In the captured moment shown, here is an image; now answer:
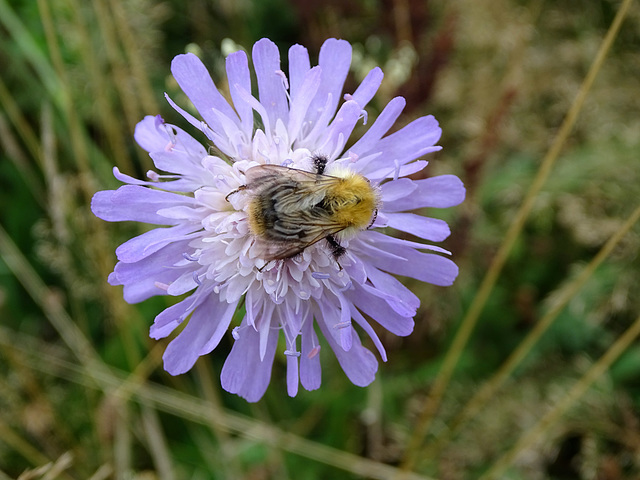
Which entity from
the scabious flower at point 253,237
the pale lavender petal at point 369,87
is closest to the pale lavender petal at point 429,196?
the scabious flower at point 253,237

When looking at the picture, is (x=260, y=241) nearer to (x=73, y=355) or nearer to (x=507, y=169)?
(x=73, y=355)

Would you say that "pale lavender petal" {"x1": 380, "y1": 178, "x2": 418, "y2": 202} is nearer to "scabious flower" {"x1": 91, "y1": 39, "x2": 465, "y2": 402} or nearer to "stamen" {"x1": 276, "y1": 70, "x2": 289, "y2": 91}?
"scabious flower" {"x1": 91, "y1": 39, "x2": 465, "y2": 402}

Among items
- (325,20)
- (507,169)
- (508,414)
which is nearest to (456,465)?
(508,414)

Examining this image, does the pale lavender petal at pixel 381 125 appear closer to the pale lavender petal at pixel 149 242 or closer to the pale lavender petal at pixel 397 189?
the pale lavender petal at pixel 397 189

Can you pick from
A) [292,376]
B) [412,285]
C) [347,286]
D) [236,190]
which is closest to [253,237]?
[236,190]

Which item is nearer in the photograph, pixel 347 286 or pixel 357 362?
pixel 347 286

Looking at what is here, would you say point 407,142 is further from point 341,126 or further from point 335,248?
point 335,248

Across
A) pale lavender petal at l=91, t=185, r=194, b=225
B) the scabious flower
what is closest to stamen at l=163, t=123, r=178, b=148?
the scabious flower

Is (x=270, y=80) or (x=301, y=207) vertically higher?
(x=270, y=80)
